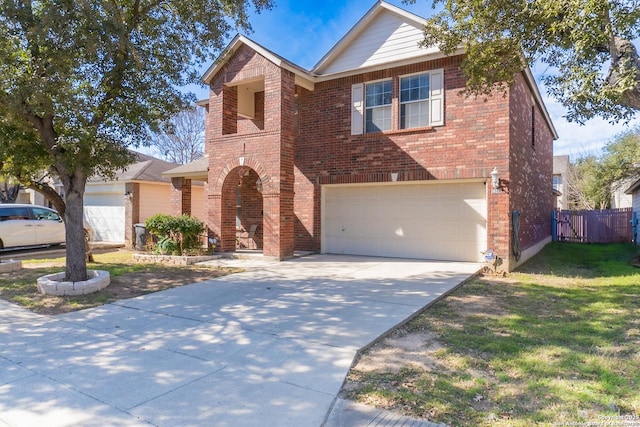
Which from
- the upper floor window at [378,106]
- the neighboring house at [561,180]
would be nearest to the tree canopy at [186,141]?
the upper floor window at [378,106]

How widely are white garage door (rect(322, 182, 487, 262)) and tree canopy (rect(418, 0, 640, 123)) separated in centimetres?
338

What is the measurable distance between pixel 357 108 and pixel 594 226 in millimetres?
14540

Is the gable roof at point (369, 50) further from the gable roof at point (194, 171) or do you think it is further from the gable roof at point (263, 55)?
the gable roof at point (194, 171)

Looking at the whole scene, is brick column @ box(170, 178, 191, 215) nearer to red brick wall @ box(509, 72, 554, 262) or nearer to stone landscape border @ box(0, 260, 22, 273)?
stone landscape border @ box(0, 260, 22, 273)

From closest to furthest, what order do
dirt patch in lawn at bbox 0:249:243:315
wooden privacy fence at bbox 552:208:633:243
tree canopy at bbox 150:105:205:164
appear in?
dirt patch in lawn at bbox 0:249:243:315, wooden privacy fence at bbox 552:208:633:243, tree canopy at bbox 150:105:205:164

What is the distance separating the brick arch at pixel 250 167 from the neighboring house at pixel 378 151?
0.13ft

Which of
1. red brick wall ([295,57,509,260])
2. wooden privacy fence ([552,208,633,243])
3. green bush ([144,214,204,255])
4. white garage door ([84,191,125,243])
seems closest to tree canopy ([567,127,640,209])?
wooden privacy fence ([552,208,633,243])

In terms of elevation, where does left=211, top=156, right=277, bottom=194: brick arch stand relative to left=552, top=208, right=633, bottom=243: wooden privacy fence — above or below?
above

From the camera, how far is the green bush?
11430mm

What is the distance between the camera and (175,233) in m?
11.6

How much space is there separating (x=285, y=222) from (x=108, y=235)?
11799 mm

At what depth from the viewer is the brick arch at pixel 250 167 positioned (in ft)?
37.2

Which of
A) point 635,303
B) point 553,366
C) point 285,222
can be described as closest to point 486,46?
point 635,303

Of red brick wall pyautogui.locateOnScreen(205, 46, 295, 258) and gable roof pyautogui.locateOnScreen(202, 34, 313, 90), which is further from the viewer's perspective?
gable roof pyautogui.locateOnScreen(202, 34, 313, 90)
